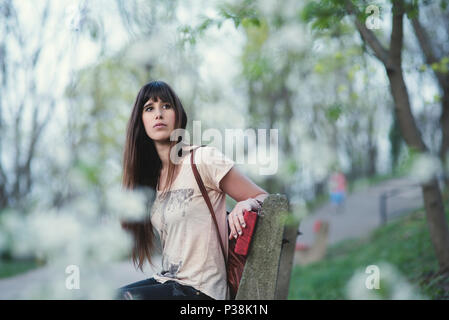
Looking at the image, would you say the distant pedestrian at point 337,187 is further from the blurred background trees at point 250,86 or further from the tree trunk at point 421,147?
the tree trunk at point 421,147

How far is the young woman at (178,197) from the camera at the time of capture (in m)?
1.94

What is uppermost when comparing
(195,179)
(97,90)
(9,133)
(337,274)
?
(97,90)

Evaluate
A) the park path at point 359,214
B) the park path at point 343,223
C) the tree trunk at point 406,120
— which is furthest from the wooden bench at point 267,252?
the park path at point 359,214

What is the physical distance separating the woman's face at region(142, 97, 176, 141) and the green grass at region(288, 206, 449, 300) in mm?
2821

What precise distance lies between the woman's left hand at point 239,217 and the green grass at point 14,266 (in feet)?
26.2

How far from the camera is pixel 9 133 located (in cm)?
828

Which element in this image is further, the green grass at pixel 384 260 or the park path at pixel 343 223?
the park path at pixel 343 223

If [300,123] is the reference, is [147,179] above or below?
below

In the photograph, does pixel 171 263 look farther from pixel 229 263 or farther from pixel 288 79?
pixel 288 79

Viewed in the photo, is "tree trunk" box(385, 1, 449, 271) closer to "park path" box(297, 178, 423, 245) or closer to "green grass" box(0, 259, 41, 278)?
"park path" box(297, 178, 423, 245)

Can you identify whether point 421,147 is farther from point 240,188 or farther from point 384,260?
point 384,260

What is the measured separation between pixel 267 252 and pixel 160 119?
0.89m

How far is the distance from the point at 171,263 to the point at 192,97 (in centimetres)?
779
